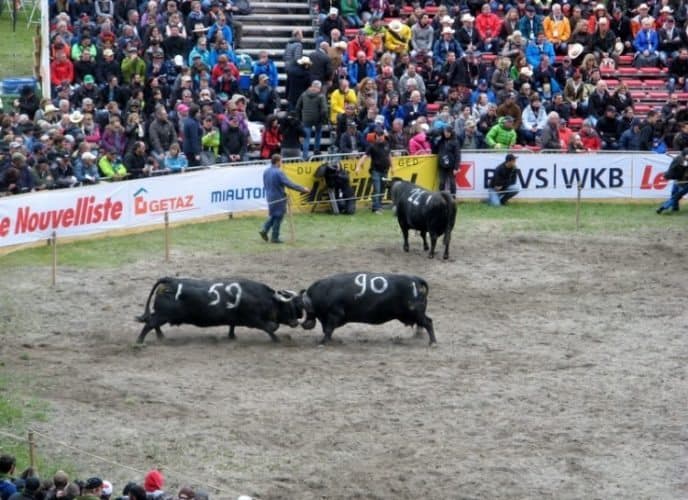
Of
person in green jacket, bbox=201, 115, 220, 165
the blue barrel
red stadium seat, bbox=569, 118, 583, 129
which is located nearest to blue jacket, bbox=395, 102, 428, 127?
red stadium seat, bbox=569, 118, 583, 129

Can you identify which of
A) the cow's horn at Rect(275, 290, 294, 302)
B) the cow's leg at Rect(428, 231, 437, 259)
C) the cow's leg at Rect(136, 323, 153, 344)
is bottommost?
the cow's leg at Rect(136, 323, 153, 344)

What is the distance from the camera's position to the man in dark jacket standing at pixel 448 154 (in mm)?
38031

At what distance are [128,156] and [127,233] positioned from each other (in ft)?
6.61

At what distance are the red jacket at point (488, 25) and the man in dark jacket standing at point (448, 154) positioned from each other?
5792 mm

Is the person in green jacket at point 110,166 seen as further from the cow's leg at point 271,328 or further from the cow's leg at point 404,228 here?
the cow's leg at point 271,328

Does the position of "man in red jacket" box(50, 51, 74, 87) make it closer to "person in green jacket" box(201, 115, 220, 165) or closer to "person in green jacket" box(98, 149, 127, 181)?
"person in green jacket" box(201, 115, 220, 165)

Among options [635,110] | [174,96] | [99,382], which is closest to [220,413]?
[99,382]

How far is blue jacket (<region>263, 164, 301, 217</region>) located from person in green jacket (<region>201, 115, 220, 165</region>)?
12.5ft

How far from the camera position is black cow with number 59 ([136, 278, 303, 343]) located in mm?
27047

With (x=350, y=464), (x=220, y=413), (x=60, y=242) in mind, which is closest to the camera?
(x=350, y=464)

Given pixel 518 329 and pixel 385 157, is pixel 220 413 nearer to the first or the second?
pixel 518 329

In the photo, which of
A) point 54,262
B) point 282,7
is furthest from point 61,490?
point 282,7

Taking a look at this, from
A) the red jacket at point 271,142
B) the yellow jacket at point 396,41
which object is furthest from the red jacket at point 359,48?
the red jacket at point 271,142

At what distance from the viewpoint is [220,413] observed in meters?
23.9
